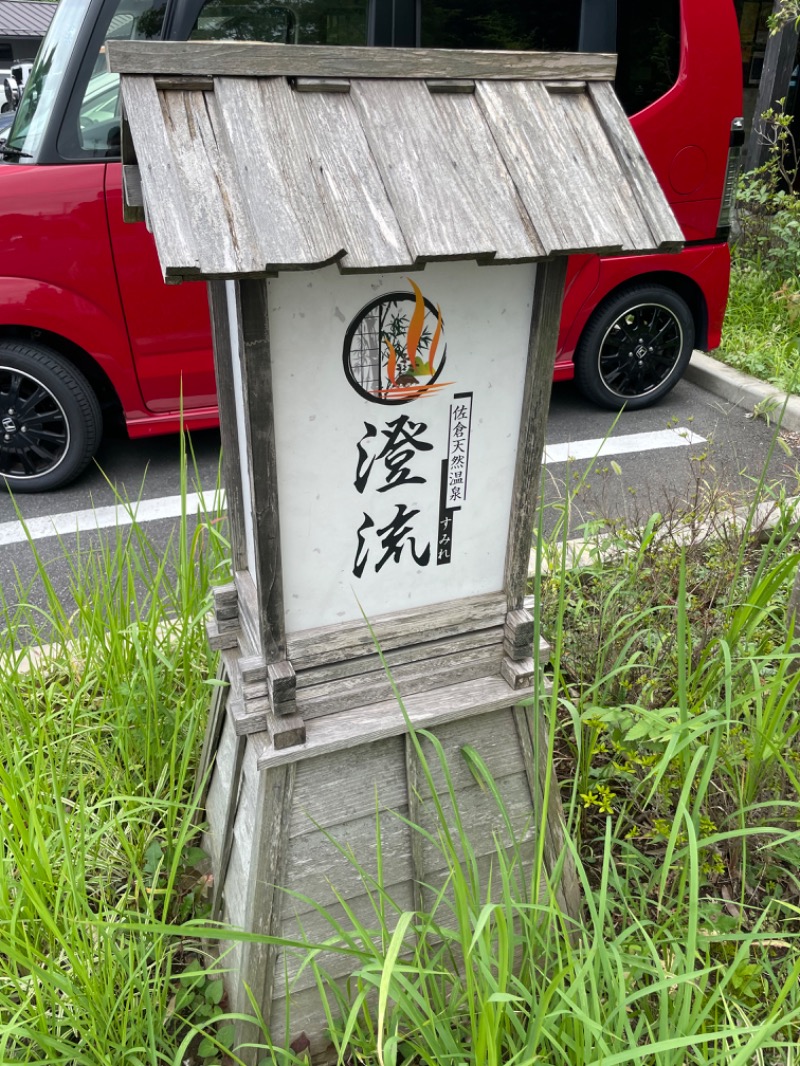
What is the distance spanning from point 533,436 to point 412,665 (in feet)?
1.49

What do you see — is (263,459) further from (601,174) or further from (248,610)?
(601,174)

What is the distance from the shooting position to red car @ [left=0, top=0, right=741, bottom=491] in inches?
117

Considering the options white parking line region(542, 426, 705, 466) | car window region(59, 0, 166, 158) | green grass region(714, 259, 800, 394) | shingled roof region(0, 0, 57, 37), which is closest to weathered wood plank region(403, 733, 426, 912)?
white parking line region(542, 426, 705, 466)

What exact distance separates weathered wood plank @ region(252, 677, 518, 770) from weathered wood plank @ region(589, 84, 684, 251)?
0.80 metres

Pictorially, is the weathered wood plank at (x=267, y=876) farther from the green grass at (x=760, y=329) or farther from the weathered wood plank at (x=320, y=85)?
the green grass at (x=760, y=329)

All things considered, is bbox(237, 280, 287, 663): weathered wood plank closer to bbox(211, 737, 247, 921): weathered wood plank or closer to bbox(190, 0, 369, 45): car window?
bbox(211, 737, 247, 921): weathered wood plank

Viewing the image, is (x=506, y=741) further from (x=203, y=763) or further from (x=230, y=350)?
(x=230, y=350)

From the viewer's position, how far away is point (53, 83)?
9.88 feet

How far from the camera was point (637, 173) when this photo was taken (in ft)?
3.80

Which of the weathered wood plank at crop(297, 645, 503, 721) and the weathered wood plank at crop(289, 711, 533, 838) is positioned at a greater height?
the weathered wood plank at crop(297, 645, 503, 721)

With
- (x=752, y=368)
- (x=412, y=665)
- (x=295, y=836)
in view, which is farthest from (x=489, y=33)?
(x=295, y=836)

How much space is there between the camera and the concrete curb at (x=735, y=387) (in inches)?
159

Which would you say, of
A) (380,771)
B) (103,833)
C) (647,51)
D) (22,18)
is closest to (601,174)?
(380,771)

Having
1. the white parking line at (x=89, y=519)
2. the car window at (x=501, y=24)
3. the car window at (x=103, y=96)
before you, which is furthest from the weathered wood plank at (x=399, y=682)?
the car window at (x=501, y=24)
